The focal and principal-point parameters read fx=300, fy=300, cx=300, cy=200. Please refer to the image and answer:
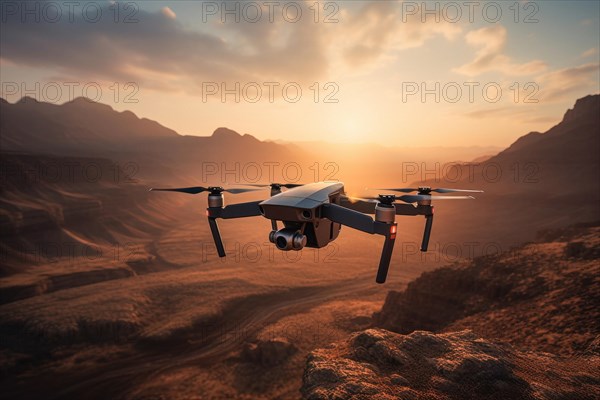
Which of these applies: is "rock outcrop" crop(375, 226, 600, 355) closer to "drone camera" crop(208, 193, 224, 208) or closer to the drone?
the drone

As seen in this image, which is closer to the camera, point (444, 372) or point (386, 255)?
point (386, 255)

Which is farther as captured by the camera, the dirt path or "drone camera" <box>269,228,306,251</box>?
the dirt path

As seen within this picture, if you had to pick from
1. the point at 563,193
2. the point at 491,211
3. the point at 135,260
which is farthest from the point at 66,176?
the point at 563,193

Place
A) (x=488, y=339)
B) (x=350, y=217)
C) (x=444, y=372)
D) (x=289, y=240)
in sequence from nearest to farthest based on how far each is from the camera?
(x=350, y=217)
(x=289, y=240)
(x=444, y=372)
(x=488, y=339)

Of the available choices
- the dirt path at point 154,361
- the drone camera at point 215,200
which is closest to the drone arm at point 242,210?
the drone camera at point 215,200

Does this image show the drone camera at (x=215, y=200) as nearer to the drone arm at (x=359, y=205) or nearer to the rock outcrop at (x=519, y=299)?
the drone arm at (x=359, y=205)

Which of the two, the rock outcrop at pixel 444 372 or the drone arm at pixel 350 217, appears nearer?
the drone arm at pixel 350 217

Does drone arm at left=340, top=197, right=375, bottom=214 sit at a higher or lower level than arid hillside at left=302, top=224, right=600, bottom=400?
higher

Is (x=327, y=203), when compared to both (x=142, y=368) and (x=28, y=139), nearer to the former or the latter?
(x=142, y=368)

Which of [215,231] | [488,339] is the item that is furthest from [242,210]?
[488,339]

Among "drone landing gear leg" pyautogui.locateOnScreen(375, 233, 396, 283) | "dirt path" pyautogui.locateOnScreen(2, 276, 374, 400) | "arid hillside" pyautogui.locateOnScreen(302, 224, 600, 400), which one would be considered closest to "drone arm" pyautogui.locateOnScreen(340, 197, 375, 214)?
"drone landing gear leg" pyautogui.locateOnScreen(375, 233, 396, 283)

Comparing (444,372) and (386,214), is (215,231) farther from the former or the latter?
(444,372)
